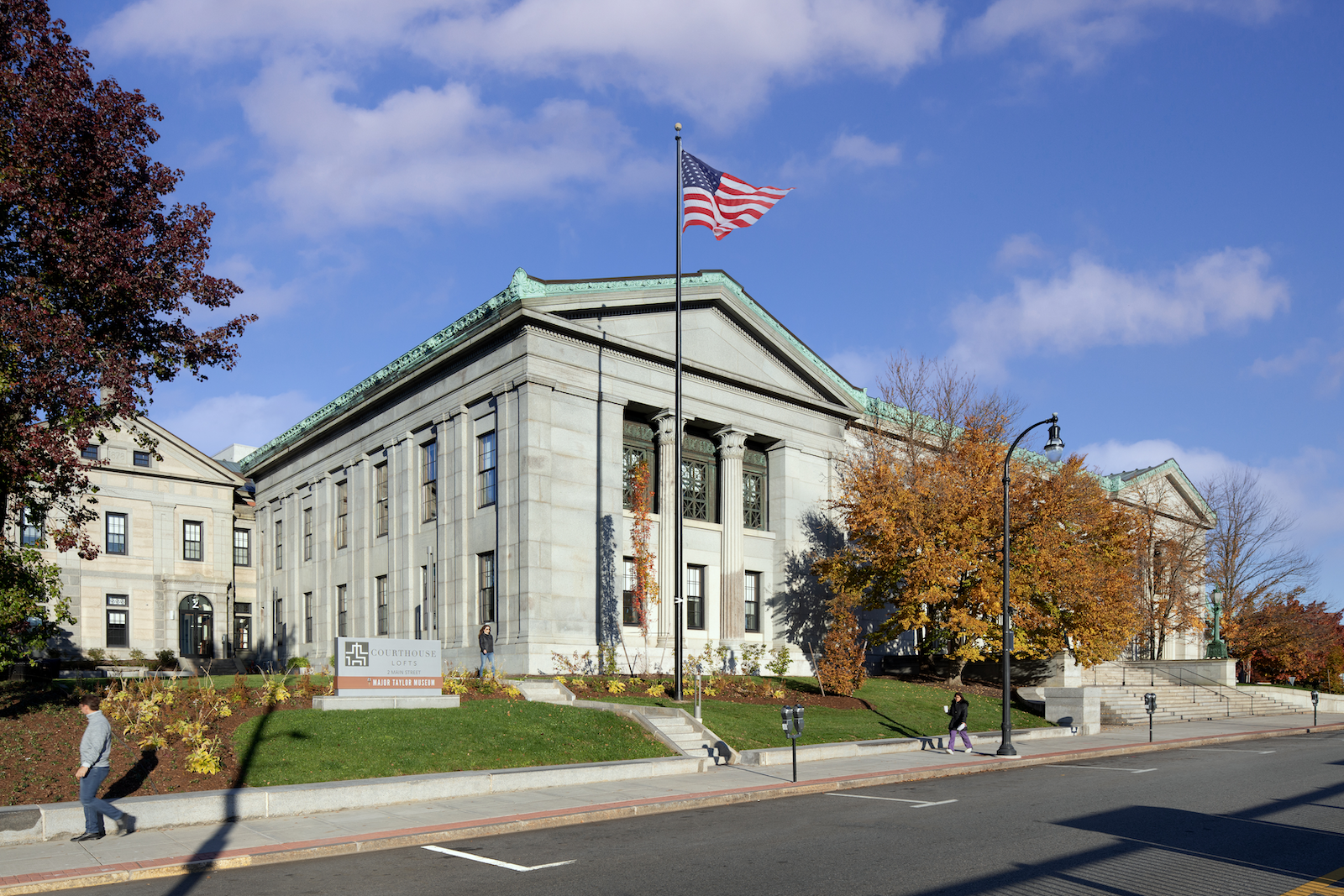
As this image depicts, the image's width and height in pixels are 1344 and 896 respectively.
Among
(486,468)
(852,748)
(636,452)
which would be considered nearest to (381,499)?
(486,468)

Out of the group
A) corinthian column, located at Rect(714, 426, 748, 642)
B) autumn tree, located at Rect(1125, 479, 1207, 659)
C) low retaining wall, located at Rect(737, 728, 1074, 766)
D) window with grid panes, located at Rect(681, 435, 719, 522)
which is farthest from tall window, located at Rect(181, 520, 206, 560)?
autumn tree, located at Rect(1125, 479, 1207, 659)

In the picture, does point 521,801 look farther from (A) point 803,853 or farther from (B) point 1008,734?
(B) point 1008,734

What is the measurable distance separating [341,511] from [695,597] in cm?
1907

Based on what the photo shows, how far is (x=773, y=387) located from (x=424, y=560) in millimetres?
16453

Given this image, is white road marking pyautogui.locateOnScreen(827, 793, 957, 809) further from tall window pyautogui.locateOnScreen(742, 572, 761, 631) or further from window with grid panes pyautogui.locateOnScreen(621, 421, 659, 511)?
tall window pyautogui.locateOnScreen(742, 572, 761, 631)

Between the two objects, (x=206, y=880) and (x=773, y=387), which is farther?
(x=773, y=387)

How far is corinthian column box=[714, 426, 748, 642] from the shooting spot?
1599 inches

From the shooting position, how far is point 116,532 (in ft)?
169

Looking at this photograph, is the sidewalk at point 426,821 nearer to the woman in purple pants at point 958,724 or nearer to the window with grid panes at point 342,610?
the woman in purple pants at point 958,724

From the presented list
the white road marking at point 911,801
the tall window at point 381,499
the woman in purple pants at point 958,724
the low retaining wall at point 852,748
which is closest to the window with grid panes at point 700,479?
the tall window at point 381,499

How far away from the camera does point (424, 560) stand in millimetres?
40500

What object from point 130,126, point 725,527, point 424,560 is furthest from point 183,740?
point 725,527

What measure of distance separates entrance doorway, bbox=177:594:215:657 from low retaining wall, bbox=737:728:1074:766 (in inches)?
1615

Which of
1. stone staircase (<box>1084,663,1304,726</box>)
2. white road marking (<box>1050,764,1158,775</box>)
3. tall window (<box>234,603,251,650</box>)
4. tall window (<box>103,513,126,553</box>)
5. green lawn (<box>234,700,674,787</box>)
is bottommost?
stone staircase (<box>1084,663,1304,726</box>)
